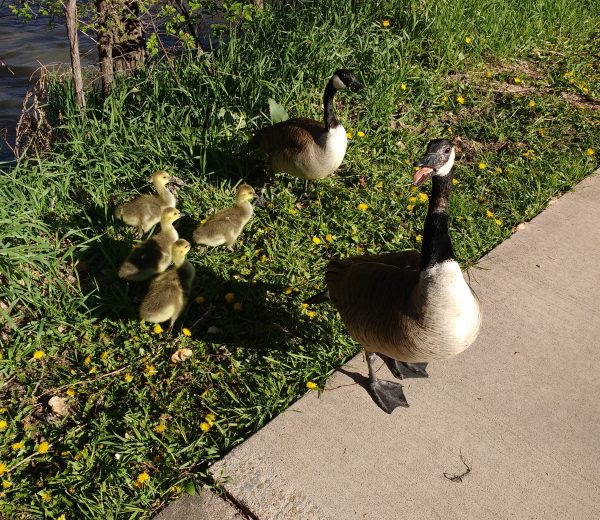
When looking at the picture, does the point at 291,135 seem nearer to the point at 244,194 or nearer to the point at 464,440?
the point at 244,194

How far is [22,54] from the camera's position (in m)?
9.77

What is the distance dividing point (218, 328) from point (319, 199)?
1.66 meters

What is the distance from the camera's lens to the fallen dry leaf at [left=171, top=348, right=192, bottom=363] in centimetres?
368

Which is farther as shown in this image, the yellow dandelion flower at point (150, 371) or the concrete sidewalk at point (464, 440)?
the yellow dandelion flower at point (150, 371)

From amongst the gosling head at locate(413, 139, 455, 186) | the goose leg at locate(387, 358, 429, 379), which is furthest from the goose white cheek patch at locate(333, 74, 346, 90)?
the goose leg at locate(387, 358, 429, 379)

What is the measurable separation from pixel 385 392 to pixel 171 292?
56.7 inches

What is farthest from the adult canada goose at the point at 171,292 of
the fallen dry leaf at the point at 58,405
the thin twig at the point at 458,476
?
the thin twig at the point at 458,476

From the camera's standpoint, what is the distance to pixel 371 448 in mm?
3121

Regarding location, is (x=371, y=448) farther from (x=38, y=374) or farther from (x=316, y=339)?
(x=38, y=374)

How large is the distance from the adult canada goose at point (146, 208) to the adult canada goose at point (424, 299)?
171cm

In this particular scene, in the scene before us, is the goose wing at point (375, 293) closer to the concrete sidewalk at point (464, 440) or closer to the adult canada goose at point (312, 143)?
the concrete sidewalk at point (464, 440)

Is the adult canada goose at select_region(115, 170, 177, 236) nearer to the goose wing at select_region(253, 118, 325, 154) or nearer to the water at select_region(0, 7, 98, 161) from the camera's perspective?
the goose wing at select_region(253, 118, 325, 154)

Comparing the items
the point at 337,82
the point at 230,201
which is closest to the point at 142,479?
the point at 230,201

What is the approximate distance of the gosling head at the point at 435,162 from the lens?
273cm
